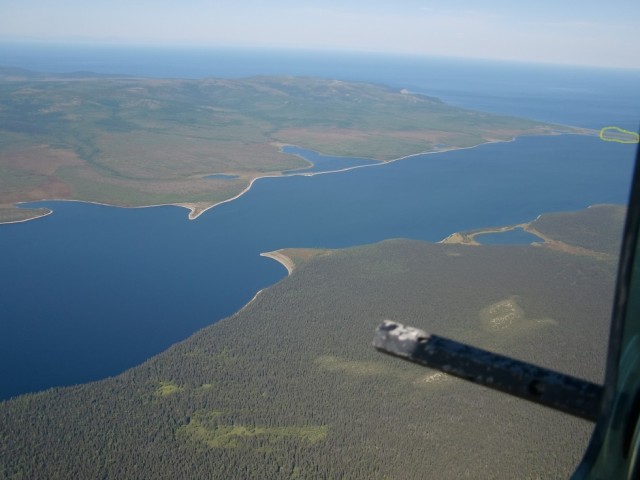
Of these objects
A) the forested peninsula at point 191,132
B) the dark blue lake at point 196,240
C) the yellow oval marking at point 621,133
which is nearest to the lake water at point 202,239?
the dark blue lake at point 196,240

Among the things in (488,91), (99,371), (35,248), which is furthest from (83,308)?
(488,91)

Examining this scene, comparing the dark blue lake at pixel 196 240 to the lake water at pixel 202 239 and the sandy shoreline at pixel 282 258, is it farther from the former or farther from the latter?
the sandy shoreline at pixel 282 258

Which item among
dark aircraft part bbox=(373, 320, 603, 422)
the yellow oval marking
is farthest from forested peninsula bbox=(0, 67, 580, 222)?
dark aircraft part bbox=(373, 320, 603, 422)

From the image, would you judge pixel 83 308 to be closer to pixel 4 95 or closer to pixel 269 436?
pixel 269 436

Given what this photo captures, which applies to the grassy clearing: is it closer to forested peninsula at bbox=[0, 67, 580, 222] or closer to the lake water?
the lake water

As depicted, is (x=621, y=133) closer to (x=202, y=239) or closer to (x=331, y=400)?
(x=331, y=400)

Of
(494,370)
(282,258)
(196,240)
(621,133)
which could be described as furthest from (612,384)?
(196,240)
